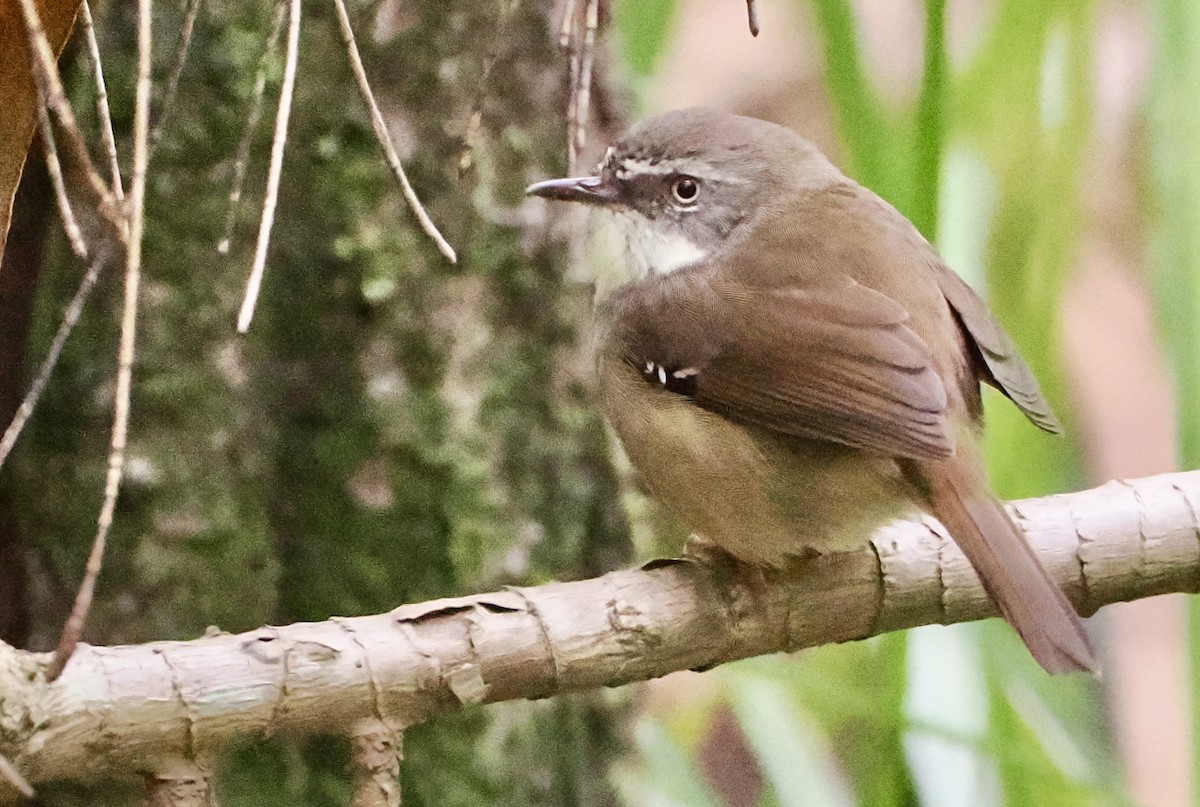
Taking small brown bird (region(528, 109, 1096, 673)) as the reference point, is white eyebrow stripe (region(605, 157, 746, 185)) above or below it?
above

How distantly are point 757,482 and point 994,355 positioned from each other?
0.50 metres

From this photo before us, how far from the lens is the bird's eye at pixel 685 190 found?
6.76ft

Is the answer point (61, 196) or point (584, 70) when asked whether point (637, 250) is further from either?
point (61, 196)

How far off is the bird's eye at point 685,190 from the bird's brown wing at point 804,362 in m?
0.21

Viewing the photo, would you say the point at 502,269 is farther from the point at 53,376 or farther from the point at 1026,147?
the point at 1026,147

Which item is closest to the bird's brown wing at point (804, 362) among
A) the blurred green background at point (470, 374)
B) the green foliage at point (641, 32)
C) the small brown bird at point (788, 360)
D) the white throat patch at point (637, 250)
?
the small brown bird at point (788, 360)

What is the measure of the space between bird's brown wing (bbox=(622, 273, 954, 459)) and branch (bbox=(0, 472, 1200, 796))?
0.84 feet

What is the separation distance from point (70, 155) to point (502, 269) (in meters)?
0.71

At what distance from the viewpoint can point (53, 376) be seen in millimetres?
1859

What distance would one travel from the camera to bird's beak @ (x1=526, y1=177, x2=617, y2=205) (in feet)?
6.31

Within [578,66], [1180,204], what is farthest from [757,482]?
[1180,204]

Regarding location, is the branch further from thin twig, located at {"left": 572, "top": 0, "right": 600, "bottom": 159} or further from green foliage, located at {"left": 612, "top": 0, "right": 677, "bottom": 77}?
green foliage, located at {"left": 612, "top": 0, "right": 677, "bottom": 77}

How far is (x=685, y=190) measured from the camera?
81.6 inches

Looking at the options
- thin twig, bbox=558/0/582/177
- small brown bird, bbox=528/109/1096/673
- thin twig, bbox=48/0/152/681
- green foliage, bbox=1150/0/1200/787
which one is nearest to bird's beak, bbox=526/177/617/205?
small brown bird, bbox=528/109/1096/673
